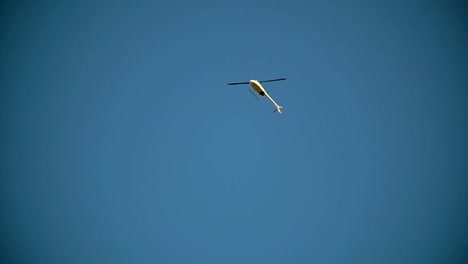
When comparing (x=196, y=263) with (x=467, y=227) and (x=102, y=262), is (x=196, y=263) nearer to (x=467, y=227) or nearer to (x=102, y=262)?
(x=102, y=262)

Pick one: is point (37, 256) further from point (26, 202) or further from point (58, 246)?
point (26, 202)

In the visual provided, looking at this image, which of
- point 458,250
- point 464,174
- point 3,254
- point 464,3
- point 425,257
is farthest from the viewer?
point 464,3

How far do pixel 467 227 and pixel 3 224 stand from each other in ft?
428

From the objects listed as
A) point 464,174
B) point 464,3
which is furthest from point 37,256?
point 464,3

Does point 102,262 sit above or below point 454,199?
below

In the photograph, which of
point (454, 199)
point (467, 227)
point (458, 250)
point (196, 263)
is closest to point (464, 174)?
point (454, 199)

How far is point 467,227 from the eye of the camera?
98000mm

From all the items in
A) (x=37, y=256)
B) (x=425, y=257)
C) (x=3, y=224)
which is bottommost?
(x=425, y=257)

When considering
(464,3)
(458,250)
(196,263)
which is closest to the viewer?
(458,250)

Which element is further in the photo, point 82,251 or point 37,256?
point 82,251

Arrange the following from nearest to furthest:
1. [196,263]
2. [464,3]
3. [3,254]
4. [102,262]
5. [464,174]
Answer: [3,254], [102,262], [464,174], [196,263], [464,3]

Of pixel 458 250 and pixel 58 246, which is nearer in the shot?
pixel 458 250

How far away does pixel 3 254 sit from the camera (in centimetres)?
8438

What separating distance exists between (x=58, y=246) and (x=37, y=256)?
8497 mm
